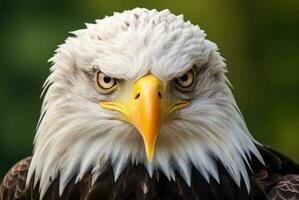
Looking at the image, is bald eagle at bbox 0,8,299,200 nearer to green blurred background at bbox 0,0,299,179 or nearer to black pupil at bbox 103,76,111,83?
black pupil at bbox 103,76,111,83

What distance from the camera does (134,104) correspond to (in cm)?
399

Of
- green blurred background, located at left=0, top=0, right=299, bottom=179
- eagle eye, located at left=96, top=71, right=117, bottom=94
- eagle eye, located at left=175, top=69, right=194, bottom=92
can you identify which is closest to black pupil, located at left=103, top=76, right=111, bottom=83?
eagle eye, located at left=96, top=71, right=117, bottom=94

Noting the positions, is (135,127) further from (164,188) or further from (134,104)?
(164,188)

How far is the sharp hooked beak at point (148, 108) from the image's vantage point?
12.7 feet

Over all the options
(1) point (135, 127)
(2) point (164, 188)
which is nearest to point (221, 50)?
(2) point (164, 188)

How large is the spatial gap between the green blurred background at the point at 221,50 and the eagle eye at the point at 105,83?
3929 mm

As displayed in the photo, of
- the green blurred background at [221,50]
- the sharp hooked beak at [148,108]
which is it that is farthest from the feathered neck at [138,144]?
the green blurred background at [221,50]

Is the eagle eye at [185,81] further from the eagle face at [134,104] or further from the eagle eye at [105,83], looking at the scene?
the eagle eye at [105,83]

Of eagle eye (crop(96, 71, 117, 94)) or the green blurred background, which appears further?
the green blurred background

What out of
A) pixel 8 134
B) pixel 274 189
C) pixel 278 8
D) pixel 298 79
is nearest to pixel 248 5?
pixel 278 8

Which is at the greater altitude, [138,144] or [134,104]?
[134,104]

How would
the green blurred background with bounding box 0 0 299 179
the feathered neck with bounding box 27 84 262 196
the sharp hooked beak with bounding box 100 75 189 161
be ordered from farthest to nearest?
the green blurred background with bounding box 0 0 299 179, the feathered neck with bounding box 27 84 262 196, the sharp hooked beak with bounding box 100 75 189 161

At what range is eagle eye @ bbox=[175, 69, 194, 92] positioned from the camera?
4125 millimetres

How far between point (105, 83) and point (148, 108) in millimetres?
312
